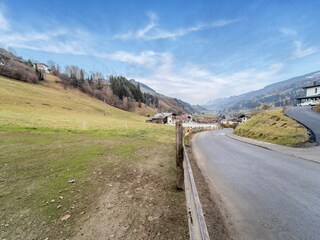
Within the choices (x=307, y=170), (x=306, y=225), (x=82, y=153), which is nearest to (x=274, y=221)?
(x=306, y=225)

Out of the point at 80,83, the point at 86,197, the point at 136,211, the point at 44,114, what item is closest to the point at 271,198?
the point at 136,211

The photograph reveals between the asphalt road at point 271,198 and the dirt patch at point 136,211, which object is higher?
the asphalt road at point 271,198

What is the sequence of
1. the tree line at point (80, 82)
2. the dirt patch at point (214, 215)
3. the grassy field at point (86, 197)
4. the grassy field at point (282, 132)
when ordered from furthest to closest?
the tree line at point (80, 82) < the grassy field at point (282, 132) < the grassy field at point (86, 197) < the dirt patch at point (214, 215)

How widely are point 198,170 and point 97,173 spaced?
5.08 metres

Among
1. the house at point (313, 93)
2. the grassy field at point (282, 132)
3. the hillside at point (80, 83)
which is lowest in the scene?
the grassy field at point (282, 132)

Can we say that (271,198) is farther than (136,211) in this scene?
Yes

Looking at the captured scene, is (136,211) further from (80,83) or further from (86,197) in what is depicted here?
(80,83)

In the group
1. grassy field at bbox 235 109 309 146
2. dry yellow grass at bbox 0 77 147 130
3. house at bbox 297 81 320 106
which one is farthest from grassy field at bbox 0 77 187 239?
house at bbox 297 81 320 106

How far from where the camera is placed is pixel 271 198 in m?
6.38

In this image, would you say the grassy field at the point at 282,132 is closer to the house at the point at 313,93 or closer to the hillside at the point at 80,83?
the house at the point at 313,93

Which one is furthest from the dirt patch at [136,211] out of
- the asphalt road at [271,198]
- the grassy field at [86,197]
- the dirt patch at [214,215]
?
the asphalt road at [271,198]

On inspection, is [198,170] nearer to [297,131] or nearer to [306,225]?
[306,225]

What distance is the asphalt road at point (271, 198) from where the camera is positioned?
4.61 meters

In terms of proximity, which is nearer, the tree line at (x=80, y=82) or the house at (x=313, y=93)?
the house at (x=313, y=93)
